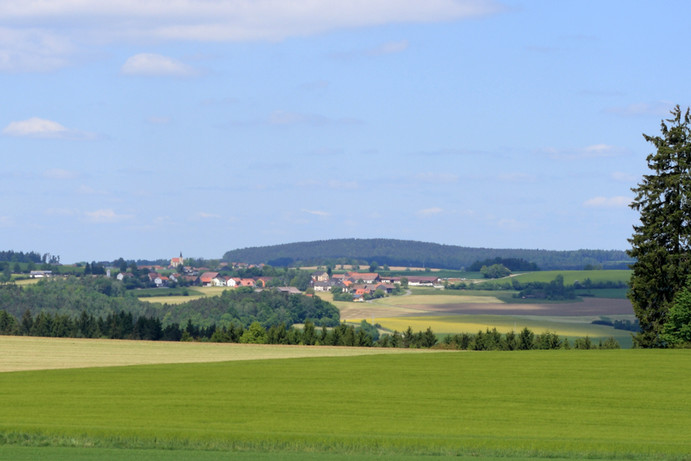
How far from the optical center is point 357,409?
34.4 meters

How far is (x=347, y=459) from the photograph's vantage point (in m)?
24.8

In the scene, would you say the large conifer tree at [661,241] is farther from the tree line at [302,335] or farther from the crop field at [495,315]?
the crop field at [495,315]

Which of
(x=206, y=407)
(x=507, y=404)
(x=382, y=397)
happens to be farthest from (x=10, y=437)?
(x=507, y=404)

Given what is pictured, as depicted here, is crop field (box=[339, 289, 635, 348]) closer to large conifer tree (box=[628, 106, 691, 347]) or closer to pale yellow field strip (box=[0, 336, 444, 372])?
large conifer tree (box=[628, 106, 691, 347])

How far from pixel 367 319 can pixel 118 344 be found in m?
105

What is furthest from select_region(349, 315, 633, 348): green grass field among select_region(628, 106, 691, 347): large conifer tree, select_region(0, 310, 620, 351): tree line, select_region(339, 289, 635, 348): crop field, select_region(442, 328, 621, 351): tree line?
select_region(628, 106, 691, 347): large conifer tree

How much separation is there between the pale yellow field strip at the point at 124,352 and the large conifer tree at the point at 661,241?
1937cm

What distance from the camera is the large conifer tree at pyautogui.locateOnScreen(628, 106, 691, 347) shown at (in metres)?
69.3

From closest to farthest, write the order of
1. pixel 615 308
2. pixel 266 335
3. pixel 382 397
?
pixel 382 397, pixel 266 335, pixel 615 308

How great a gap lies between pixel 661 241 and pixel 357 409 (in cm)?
4356

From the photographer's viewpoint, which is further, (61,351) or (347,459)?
(61,351)

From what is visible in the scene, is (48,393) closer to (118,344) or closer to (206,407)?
(206,407)

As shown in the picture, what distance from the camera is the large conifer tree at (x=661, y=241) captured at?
69312 millimetres

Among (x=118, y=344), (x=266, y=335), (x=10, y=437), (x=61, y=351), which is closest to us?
(x=10, y=437)
